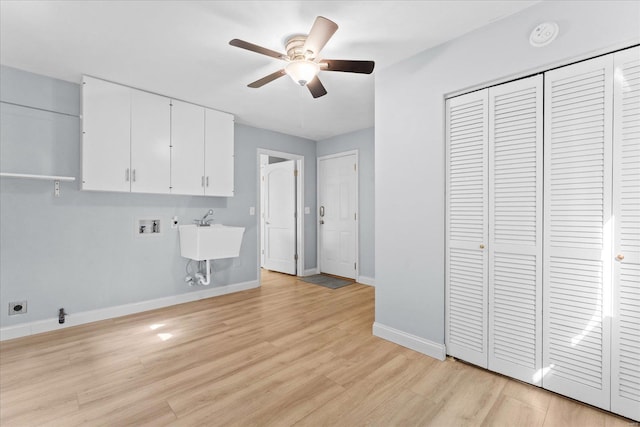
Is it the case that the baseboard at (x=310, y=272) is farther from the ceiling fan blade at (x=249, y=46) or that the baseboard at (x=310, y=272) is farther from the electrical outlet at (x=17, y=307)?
the ceiling fan blade at (x=249, y=46)

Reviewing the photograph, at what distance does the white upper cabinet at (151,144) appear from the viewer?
114 inches

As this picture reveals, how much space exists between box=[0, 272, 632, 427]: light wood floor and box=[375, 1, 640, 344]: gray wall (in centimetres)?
47

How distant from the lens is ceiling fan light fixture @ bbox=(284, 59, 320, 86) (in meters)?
2.10

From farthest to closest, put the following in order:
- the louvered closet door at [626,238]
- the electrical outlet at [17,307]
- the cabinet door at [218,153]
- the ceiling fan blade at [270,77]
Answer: the cabinet door at [218,153], the electrical outlet at [17,307], the ceiling fan blade at [270,77], the louvered closet door at [626,238]

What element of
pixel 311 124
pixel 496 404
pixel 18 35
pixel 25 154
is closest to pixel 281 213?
pixel 311 124

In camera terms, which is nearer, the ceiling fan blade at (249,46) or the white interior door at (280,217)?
the ceiling fan blade at (249,46)

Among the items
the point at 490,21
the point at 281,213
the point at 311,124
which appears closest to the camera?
the point at 490,21

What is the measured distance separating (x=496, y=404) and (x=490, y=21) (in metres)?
2.48

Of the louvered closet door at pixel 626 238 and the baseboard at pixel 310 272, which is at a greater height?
the louvered closet door at pixel 626 238

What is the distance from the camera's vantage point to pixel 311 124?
4414mm

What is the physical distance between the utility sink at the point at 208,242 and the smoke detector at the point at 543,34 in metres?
3.30

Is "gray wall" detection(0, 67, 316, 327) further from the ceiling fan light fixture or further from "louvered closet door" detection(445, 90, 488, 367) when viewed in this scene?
"louvered closet door" detection(445, 90, 488, 367)

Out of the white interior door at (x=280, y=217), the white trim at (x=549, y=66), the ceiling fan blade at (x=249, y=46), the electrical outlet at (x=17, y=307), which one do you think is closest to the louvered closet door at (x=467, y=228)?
the white trim at (x=549, y=66)

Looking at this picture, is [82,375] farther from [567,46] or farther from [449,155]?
[567,46]
